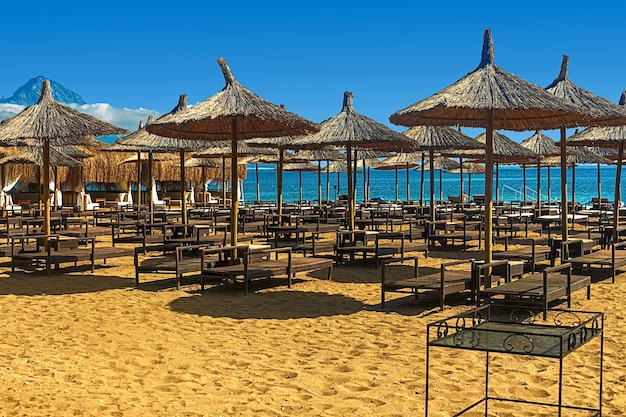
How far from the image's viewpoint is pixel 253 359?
5.92 metres

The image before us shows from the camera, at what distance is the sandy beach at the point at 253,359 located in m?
4.77

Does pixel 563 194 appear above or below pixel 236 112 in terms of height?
below

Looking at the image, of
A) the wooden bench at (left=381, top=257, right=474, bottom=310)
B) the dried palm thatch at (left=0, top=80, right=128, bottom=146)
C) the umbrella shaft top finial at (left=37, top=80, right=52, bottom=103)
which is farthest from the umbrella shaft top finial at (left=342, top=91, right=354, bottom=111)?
the wooden bench at (left=381, top=257, right=474, bottom=310)

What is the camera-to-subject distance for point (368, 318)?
757 centimetres

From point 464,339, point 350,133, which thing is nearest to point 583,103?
point 350,133

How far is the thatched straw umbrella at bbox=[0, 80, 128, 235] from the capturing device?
10.8 meters

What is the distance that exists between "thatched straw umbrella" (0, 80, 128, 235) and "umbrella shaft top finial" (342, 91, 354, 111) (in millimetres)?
3749

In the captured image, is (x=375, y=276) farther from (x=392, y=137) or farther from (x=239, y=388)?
(x=239, y=388)

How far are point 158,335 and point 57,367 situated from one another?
125 cm

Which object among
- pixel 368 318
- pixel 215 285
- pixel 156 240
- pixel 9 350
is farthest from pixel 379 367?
pixel 156 240

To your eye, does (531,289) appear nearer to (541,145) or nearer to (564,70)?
(564,70)

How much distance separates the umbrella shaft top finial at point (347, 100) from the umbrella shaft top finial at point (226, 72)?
10.1 ft

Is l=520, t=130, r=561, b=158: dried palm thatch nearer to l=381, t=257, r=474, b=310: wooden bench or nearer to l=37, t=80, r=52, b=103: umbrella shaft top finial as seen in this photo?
l=381, t=257, r=474, b=310: wooden bench

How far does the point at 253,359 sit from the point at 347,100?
773 cm
